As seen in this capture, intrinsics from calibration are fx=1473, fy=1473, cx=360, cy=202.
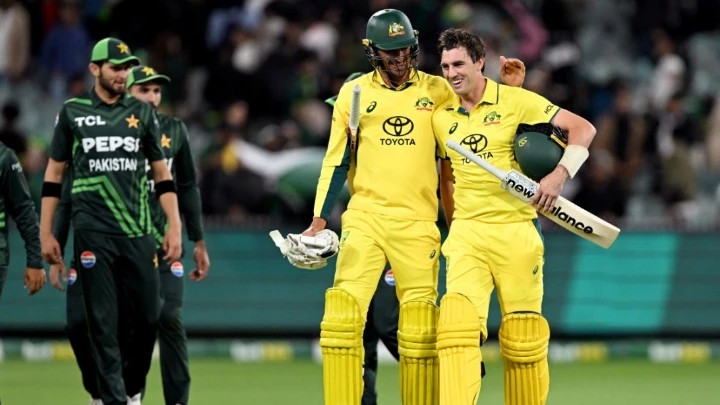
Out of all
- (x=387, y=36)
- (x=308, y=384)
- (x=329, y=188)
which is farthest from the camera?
(x=308, y=384)

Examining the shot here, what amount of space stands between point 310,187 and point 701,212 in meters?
4.70

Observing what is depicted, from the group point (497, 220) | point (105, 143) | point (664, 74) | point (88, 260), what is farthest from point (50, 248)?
point (664, 74)

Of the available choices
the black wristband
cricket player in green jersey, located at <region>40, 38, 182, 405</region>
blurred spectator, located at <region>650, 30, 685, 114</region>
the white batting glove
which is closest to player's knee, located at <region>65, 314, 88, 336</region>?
cricket player in green jersey, located at <region>40, 38, 182, 405</region>

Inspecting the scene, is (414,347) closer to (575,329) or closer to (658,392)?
(658,392)

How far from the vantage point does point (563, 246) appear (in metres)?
14.6

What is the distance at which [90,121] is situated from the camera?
30.5ft

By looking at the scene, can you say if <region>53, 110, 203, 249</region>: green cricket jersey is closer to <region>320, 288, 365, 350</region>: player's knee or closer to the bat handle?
the bat handle

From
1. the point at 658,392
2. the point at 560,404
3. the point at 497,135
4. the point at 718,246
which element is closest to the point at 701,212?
the point at 718,246

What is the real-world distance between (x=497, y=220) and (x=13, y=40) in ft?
34.9

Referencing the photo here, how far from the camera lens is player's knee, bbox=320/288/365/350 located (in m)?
8.47

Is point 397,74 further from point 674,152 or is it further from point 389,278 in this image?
point 674,152

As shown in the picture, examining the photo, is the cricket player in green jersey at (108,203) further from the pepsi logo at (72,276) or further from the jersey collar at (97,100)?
the pepsi logo at (72,276)

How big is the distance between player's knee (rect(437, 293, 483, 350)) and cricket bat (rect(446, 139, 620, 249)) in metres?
0.69

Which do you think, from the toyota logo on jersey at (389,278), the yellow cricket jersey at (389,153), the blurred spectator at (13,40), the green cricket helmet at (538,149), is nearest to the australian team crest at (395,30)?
the yellow cricket jersey at (389,153)
